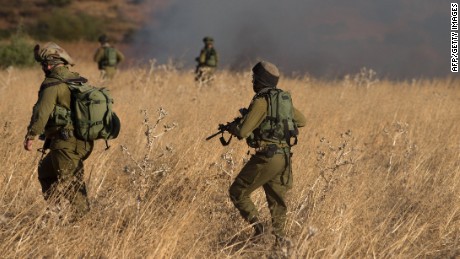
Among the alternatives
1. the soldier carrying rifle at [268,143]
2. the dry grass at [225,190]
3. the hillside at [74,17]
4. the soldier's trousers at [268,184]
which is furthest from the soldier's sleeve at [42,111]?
the hillside at [74,17]

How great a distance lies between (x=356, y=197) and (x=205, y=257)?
54.4 inches

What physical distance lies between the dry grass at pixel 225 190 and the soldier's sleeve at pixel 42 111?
1.61 feet

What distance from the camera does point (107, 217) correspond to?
3.40 m

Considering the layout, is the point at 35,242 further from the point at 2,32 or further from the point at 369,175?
the point at 2,32

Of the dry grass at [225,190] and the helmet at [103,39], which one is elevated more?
the dry grass at [225,190]

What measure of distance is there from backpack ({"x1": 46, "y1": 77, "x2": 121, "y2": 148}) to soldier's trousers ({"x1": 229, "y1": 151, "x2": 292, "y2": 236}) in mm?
959

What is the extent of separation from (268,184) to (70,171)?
133 cm

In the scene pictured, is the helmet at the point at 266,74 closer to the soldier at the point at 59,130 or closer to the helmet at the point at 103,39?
the soldier at the point at 59,130

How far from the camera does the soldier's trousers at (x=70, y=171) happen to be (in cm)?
371

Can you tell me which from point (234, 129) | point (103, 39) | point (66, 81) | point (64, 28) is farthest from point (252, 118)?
point (64, 28)

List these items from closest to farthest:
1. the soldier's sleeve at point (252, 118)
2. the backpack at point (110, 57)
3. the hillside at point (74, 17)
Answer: the soldier's sleeve at point (252, 118) < the backpack at point (110, 57) < the hillside at point (74, 17)

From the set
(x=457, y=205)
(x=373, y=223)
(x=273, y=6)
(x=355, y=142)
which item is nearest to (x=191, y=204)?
(x=373, y=223)

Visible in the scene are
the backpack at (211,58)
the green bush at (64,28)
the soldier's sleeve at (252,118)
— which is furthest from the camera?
the green bush at (64,28)

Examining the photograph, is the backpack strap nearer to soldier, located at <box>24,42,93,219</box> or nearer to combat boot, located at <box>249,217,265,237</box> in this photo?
soldier, located at <box>24,42,93,219</box>
